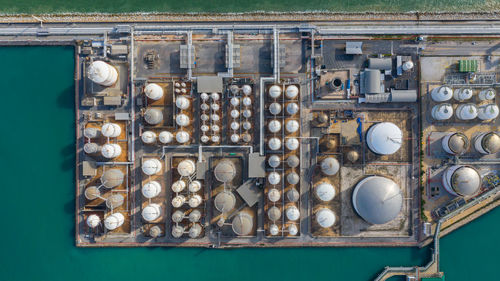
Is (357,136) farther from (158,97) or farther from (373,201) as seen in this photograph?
(158,97)

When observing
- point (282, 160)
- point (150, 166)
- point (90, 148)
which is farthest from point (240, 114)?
point (90, 148)

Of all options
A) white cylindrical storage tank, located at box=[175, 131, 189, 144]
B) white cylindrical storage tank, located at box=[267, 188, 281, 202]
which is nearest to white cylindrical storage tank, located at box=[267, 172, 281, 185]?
white cylindrical storage tank, located at box=[267, 188, 281, 202]

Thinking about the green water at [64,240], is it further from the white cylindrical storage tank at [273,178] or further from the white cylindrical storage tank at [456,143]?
the white cylindrical storage tank at [456,143]

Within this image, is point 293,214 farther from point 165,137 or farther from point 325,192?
point 165,137

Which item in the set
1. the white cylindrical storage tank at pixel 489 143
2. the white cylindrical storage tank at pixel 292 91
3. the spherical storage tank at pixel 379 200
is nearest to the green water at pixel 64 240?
the spherical storage tank at pixel 379 200

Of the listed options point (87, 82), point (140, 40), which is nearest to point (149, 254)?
point (87, 82)

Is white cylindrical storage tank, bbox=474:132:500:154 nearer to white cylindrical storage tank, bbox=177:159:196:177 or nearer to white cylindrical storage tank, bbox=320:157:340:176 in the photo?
white cylindrical storage tank, bbox=320:157:340:176
